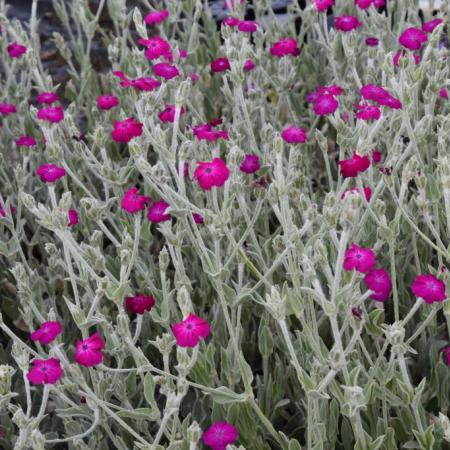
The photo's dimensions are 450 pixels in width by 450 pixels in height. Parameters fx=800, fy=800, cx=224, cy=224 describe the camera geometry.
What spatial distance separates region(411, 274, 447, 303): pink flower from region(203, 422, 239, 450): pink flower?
1.20 ft

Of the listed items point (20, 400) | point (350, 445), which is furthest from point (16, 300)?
point (350, 445)

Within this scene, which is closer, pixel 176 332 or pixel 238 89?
pixel 176 332

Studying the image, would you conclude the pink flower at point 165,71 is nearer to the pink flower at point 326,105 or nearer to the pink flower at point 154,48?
the pink flower at point 154,48

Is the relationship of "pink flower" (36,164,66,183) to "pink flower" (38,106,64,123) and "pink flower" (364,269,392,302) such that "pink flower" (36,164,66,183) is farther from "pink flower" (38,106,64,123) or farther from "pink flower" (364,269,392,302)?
"pink flower" (364,269,392,302)

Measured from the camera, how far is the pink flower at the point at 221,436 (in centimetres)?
126

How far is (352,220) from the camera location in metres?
Result: 1.10

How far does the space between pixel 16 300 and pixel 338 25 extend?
104cm

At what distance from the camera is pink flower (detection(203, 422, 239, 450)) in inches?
49.5

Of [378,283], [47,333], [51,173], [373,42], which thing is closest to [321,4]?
[373,42]

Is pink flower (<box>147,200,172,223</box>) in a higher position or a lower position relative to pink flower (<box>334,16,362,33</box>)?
lower

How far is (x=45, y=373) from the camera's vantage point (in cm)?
118

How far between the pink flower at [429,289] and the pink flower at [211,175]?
35 cm

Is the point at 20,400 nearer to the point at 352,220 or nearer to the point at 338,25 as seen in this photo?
the point at 352,220

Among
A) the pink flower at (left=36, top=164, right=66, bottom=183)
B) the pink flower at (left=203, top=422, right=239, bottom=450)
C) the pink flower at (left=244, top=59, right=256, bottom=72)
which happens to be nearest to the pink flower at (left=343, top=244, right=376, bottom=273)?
the pink flower at (left=203, top=422, right=239, bottom=450)
